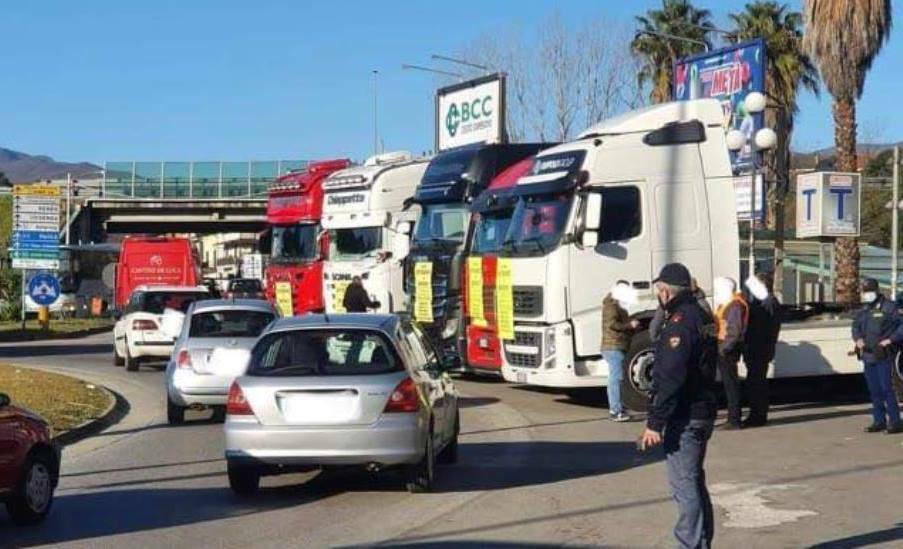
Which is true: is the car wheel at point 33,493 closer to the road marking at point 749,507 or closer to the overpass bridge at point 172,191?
the road marking at point 749,507

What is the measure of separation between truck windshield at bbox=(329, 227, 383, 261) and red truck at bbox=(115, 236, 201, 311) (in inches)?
675

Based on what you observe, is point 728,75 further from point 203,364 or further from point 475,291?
point 203,364

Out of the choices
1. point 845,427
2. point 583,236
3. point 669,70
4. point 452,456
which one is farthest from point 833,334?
point 669,70

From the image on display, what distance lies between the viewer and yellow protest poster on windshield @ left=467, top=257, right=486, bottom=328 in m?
19.3

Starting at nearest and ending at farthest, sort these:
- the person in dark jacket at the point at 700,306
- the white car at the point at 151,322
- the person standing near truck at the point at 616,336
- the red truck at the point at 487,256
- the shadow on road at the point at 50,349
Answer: the person in dark jacket at the point at 700,306 → the person standing near truck at the point at 616,336 → the red truck at the point at 487,256 → the white car at the point at 151,322 → the shadow on road at the point at 50,349

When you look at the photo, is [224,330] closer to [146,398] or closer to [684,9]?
[146,398]

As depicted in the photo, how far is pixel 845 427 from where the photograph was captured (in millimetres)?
16047

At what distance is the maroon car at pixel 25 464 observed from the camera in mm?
9461

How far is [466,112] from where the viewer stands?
3819 cm

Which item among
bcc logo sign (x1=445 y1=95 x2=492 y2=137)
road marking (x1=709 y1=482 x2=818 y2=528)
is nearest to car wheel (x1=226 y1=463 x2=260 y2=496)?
road marking (x1=709 y1=482 x2=818 y2=528)

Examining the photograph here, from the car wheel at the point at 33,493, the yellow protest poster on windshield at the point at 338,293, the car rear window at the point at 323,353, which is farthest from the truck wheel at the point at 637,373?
the yellow protest poster on windshield at the point at 338,293

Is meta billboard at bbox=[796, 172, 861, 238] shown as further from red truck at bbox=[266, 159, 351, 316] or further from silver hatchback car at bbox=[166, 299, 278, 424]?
silver hatchback car at bbox=[166, 299, 278, 424]

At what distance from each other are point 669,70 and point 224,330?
31.7 metres

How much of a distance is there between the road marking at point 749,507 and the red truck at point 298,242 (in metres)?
15.5
